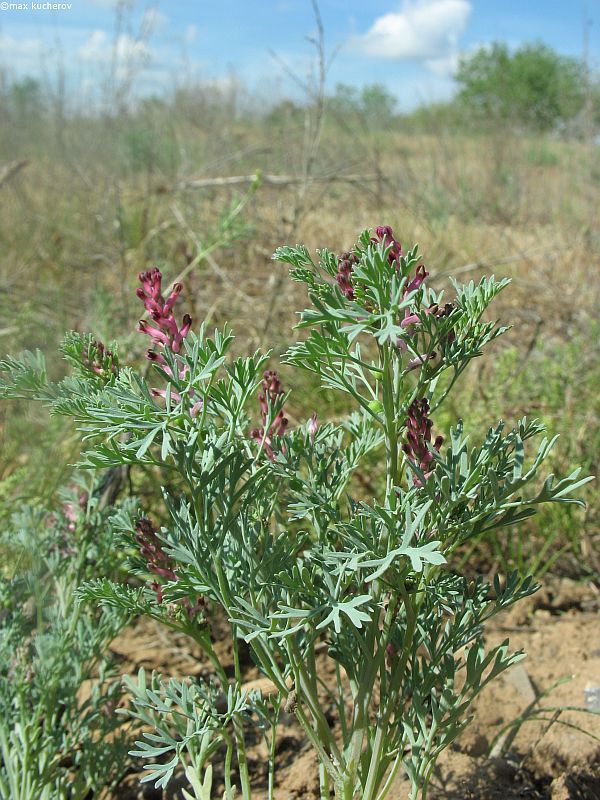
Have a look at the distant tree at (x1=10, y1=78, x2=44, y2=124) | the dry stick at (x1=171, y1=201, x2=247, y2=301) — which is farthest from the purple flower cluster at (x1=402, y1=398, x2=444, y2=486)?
the distant tree at (x1=10, y1=78, x2=44, y2=124)

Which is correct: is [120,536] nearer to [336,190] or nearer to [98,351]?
[98,351]

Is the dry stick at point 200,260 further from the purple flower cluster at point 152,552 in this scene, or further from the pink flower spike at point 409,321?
the pink flower spike at point 409,321

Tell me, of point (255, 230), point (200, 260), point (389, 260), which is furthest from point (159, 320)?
point (255, 230)

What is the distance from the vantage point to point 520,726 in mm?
1747

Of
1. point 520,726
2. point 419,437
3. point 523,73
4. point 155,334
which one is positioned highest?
point 523,73

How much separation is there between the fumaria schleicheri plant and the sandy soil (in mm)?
406

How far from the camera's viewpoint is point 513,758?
5.52ft

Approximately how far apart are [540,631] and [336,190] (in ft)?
20.3

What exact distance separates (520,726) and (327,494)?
3.22 ft

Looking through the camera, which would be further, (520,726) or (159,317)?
(520,726)

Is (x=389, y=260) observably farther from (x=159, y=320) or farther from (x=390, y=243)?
(x=159, y=320)

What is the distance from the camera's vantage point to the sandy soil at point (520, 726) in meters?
1.54

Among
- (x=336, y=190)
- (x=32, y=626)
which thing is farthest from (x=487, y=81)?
(x=32, y=626)

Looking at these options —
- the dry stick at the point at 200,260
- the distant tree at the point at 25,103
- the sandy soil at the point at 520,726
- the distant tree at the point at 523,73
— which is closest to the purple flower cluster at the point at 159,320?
the dry stick at the point at 200,260
